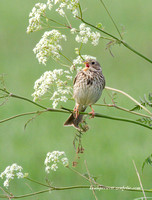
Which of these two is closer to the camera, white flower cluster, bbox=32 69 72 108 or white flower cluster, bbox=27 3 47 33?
white flower cluster, bbox=32 69 72 108

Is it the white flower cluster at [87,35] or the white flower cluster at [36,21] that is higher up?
the white flower cluster at [36,21]

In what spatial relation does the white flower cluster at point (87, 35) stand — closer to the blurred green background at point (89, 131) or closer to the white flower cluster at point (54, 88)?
the white flower cluster at point (54, 88)

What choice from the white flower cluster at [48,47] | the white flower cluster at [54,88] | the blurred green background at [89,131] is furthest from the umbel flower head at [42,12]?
the blurred green background at [89,131]

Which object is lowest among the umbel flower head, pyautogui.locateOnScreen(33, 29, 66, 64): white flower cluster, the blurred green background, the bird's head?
pyautogui.locateOnScreen(33, 29, 66, 64): white flower cluster

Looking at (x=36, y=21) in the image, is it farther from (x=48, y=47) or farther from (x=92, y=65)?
(x=92, y=65)

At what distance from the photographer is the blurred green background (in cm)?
792

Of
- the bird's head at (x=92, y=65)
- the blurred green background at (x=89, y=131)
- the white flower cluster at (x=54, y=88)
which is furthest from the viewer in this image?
the blurred green background at (x=89, y=131)

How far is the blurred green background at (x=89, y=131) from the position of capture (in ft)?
26.0

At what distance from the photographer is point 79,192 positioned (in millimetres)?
7395

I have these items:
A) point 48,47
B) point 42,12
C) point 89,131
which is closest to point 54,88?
point 48,47

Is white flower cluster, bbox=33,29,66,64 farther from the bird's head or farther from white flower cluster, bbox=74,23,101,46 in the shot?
the bird's head

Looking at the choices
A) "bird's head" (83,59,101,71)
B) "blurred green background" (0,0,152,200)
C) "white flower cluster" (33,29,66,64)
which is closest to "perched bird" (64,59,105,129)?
"bird's head" (83,59,101,71)

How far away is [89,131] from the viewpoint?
32.3 ft

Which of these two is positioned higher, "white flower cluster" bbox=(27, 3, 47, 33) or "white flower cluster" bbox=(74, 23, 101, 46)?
"white flower cluster" bbox=(27, 3, 47, 33)
